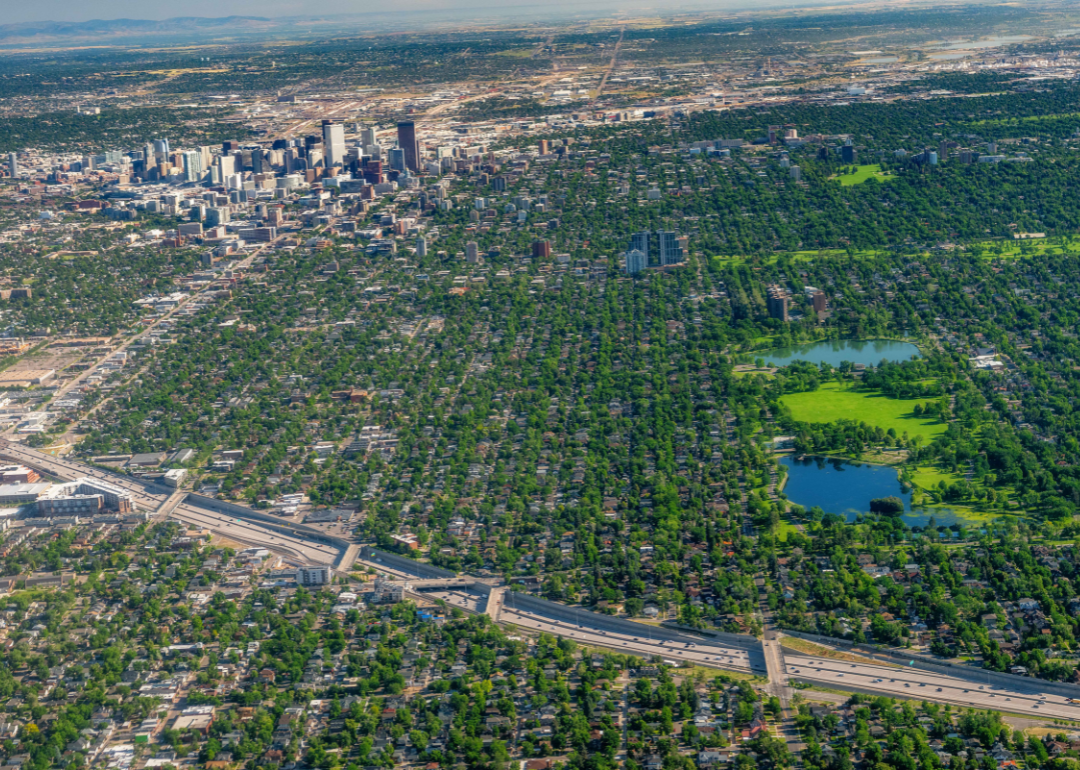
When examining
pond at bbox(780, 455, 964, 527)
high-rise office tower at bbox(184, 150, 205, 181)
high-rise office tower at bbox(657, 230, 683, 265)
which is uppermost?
high-rise office tower at bbox(184, 150, 205, 181)

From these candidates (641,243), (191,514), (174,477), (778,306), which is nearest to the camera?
(191,514)

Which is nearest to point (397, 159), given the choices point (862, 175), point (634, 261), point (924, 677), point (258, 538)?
point (862, 175)

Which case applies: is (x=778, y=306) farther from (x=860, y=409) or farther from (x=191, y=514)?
(x=191, y=514)

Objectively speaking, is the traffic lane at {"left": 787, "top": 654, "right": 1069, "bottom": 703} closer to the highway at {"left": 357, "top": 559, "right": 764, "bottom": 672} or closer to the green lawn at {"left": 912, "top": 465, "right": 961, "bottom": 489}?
the highway at {"left": 357, "top": 559, "right": 764, "bottom": 672}

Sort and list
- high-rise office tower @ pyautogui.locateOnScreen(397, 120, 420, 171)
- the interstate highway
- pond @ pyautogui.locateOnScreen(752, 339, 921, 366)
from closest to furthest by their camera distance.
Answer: the interstate highway < pond @ pyautogui.locateOnScreen(752, 339, 921, 366) < high-rise office tower @ pyautogui.locateOnScreen(397, 120, 420, 171)

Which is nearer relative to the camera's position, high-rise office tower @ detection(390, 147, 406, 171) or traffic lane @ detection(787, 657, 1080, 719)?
traffic lane @ detection(787, 657, 1080, 719)

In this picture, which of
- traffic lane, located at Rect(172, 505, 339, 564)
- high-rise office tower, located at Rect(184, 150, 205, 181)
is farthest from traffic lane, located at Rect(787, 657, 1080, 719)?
high-rise office tower, located at Rect(184, 150, 205, 181)
